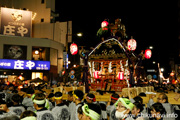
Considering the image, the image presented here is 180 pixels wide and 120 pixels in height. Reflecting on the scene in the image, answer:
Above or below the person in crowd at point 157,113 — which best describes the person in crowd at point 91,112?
above

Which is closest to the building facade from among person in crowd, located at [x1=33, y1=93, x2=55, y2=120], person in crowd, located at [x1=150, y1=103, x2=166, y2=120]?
person in crowd, located at [x1=33, y1=93, x2=55, y2=120]

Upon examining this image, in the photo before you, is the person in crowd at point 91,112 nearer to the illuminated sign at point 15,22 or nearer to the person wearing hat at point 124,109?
the person wearing hat at point 124,109

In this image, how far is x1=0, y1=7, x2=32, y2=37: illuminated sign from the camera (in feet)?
96.8

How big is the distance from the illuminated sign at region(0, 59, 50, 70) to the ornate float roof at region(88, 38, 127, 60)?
13658 mm

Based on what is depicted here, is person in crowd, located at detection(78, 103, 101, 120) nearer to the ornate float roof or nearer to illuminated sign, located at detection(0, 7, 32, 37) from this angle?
the ornate float roof

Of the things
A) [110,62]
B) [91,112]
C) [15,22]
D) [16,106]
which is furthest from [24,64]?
[91,112]

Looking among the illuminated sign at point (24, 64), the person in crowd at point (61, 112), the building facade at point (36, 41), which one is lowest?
the person in crowd at point (61, 112)

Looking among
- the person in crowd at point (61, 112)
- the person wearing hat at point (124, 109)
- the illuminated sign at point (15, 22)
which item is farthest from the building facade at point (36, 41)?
the person wearing hat at point (124, 109)

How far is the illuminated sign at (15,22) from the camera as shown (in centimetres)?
2952

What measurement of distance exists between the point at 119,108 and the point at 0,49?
1128 inches

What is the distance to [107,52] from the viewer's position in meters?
19.0

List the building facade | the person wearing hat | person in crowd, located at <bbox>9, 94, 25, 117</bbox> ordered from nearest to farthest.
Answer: the person wearing hat, person in crowd, located at <bbox>9, 94, 25, 117</bbox>, the building facade

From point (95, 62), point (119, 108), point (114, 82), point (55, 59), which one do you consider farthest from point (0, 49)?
point (119, 108)

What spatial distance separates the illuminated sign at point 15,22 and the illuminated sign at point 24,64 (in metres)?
4.54
